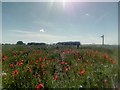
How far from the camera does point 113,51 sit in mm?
5113

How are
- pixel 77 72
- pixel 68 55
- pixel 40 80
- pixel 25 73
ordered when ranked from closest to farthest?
pixel 40 80, pixel 25 73, pixel 77 72, pixel 68 55

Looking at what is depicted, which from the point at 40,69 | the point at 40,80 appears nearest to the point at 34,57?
the point at 40,69

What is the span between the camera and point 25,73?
12.4 feet

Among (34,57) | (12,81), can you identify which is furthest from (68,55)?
(12,81)

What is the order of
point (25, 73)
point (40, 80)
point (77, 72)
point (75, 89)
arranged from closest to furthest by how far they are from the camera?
point (75, 89), point (40, 80), point (25, 73), point (77, 72)

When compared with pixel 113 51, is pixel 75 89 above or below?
below

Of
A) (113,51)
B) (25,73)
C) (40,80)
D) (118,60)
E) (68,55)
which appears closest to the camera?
(40,80)

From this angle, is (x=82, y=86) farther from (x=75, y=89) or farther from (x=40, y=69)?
(x=40, y=69)

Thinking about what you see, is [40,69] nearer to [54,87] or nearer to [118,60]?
[54,87]

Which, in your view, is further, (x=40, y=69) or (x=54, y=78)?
(x=40, y=69)

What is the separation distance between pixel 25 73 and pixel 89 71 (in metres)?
1.11

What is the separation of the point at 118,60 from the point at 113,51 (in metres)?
0.45

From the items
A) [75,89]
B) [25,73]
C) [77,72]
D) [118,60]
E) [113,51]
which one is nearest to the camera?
[75,89]

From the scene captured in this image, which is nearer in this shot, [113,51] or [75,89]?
[75,89]
